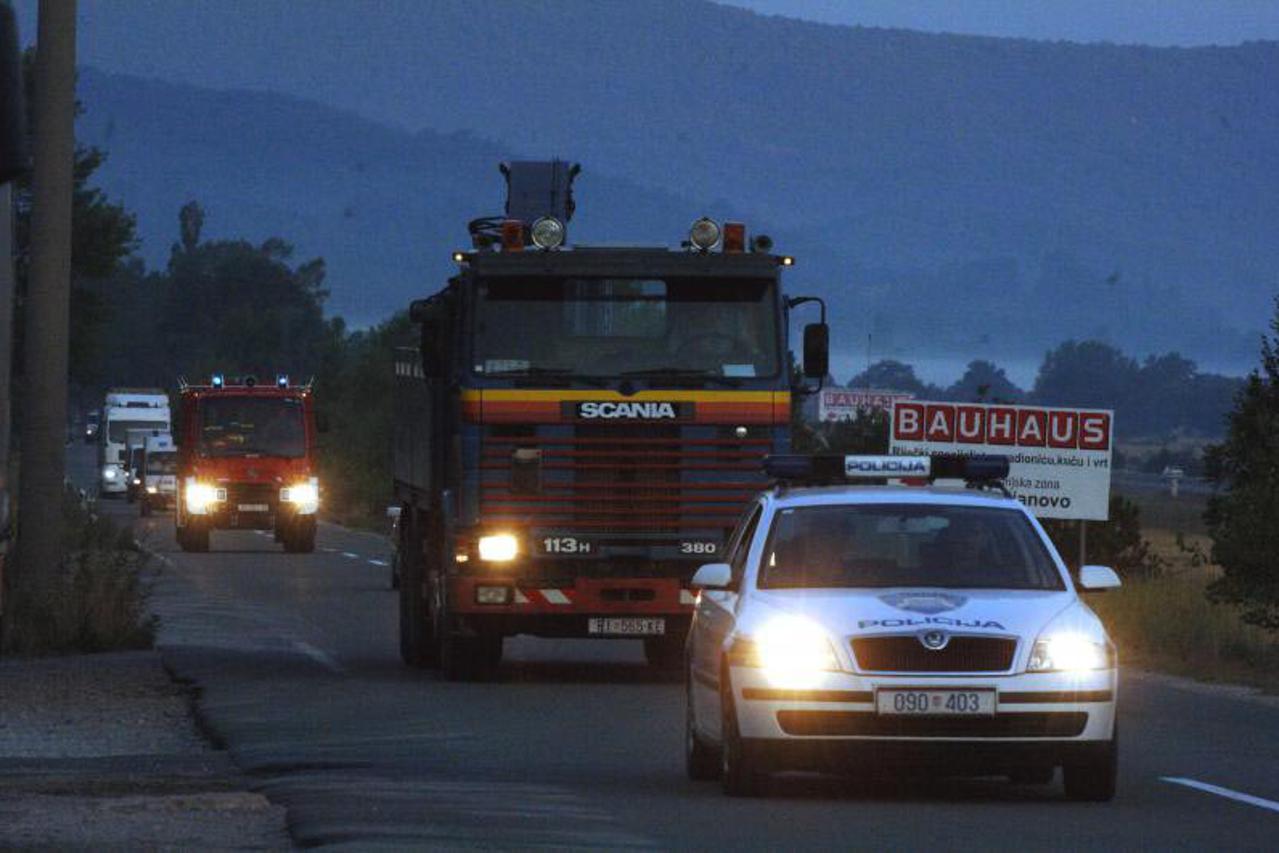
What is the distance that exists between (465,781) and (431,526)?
971 cm

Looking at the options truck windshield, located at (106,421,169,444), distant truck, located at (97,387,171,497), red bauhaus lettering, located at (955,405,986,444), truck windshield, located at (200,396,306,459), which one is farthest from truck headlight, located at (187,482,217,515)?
truck windshield, located at (106,421,169,444)

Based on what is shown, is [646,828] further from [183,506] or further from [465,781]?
[183,506]

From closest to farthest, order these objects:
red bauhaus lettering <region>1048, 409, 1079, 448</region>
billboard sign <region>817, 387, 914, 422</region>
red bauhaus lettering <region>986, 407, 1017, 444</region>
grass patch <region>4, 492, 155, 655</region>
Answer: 1. grass patch <region>4, 492, 155, 655</region>
2. red bauhaus lettering <region>1048, 409, 1079, 448</region>
3. red bauhaus lettering <region>986, 407, 1017, 444</region>
4. billboard sign <region>817, 387, 914, 422</region>

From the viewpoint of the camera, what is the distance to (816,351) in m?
23.4

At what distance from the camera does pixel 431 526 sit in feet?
84.3

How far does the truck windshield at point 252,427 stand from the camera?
52.2m

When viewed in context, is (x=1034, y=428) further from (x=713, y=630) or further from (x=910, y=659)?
(x=910, y=659)

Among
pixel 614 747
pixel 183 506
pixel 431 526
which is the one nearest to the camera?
pixel 614 747

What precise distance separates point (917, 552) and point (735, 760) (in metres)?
1.60

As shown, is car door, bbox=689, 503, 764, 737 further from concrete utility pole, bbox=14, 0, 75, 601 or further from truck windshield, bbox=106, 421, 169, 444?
truck windshield, bbox=106, 421, 169, 444

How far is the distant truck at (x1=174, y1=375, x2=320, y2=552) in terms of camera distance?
52.2m

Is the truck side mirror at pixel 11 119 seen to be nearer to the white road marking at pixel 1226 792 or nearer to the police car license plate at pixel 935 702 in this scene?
the police car license plate at pixel 935 702

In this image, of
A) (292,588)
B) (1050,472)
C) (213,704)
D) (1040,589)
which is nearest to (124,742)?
(213,704)

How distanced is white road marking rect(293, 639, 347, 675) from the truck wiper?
3.59m
